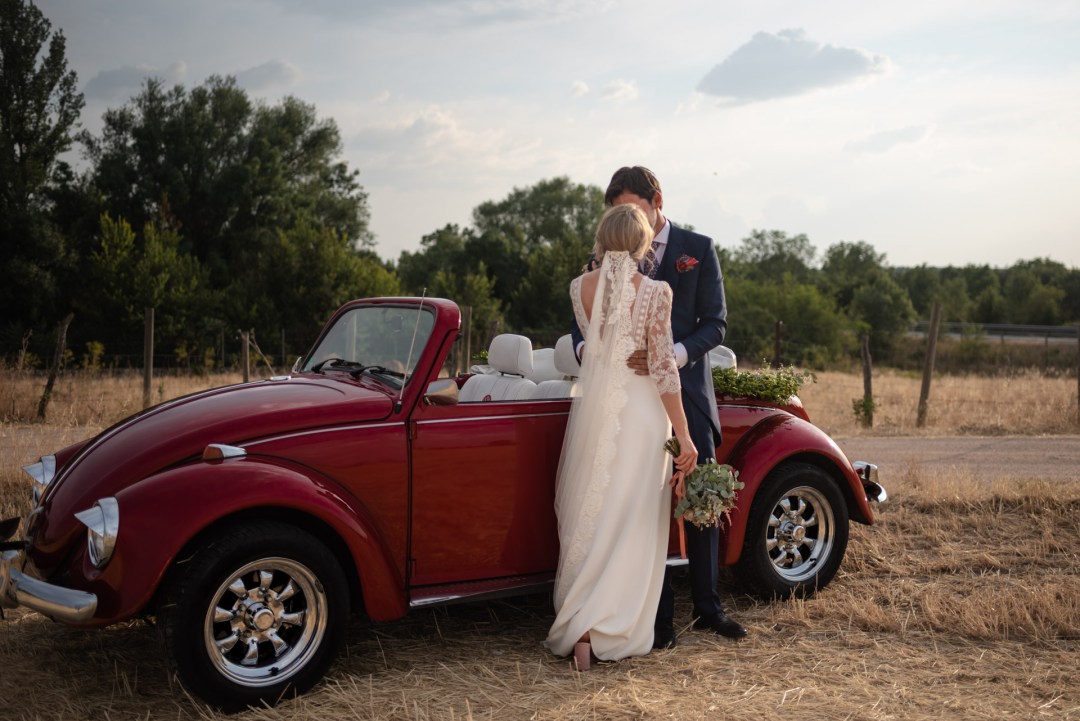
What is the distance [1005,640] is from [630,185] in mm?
3016

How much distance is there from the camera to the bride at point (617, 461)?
15.2 ft

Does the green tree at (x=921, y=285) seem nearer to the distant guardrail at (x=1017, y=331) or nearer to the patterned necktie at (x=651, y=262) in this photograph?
the distant guardrail at (x=1017, y=331)

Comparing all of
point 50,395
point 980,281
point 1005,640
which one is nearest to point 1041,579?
point 1005,640

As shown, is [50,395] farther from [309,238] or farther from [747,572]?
A: [309,238]

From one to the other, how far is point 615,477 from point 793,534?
1572mm

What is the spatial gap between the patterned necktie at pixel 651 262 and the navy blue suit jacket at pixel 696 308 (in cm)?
3

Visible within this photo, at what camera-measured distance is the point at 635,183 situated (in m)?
4.84

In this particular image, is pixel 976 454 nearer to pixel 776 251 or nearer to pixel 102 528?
pixel 102 528

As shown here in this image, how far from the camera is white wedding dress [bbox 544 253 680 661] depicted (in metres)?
4.66

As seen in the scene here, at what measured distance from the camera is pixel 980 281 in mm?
69750

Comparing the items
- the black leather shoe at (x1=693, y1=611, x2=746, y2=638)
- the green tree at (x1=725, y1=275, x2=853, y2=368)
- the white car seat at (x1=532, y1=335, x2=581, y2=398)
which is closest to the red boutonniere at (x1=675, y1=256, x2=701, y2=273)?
the white car seat at (x1=532, y1=335, x2=581, y2=398)

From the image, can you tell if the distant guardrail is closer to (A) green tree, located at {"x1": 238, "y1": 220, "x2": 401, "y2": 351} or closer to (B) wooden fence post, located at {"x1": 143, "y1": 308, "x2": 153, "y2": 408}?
(A) green tree, located at {"x1": 238, "y1": 220, "x2": 401, "y2": 351}

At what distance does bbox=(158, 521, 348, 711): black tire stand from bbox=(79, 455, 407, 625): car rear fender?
98 millimetres

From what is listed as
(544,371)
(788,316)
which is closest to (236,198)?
(788,316)
